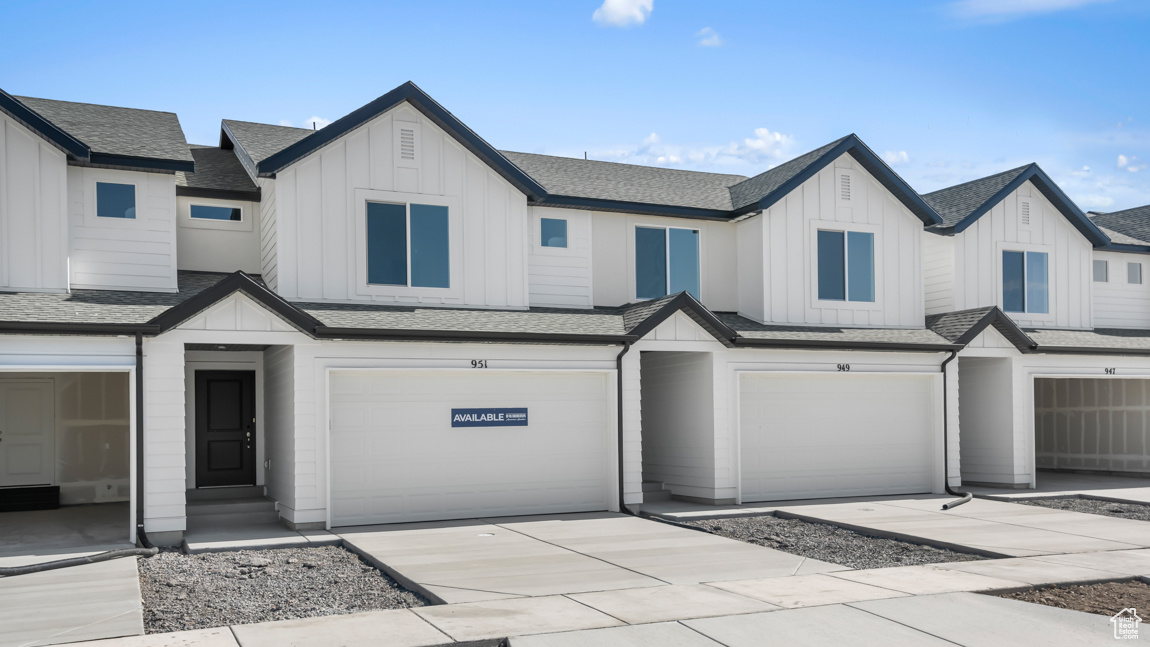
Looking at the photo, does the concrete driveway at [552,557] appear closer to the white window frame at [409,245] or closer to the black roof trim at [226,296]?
the black roof trim at [226,296]

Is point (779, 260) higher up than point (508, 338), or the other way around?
point (779, 260)

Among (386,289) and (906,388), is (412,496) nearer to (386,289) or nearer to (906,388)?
(386,289)

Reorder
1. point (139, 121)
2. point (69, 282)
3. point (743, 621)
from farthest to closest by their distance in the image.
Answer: point (139, 121)
point (69, 282)
point (743, 621)

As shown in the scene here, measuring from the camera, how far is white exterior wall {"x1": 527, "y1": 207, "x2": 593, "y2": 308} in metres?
16.3

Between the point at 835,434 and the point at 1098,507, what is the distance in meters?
4.45

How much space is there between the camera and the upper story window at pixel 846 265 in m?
18.0

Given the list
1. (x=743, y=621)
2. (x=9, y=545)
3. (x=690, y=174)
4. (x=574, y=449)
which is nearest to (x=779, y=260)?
(x=690, y=174)

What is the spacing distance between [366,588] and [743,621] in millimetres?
3858

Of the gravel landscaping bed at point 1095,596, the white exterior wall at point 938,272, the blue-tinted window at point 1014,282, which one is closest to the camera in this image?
the gravel landscaping bed at point 1095,596

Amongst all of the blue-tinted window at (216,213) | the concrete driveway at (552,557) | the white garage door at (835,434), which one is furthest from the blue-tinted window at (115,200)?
the white garage door at (835,434)

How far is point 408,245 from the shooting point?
15.0 metres

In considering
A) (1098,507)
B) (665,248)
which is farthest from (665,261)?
(1098,507)

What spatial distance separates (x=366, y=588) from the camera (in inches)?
367

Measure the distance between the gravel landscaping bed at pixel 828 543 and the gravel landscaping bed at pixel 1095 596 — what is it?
175cm
